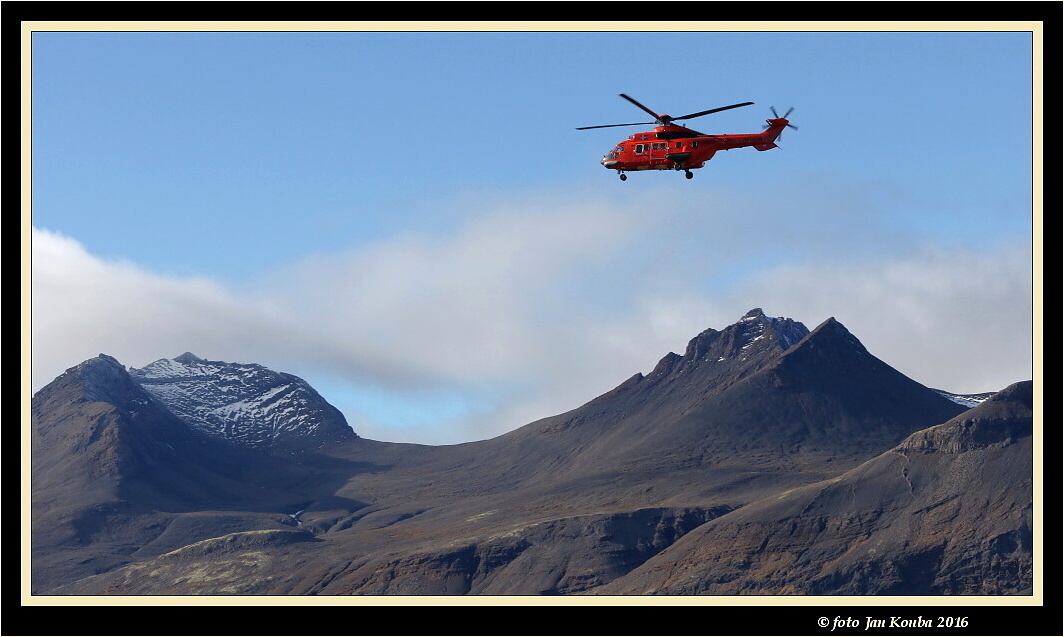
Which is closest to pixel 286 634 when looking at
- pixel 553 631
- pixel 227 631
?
pixel 227 631

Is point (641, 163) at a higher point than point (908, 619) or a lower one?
higher
